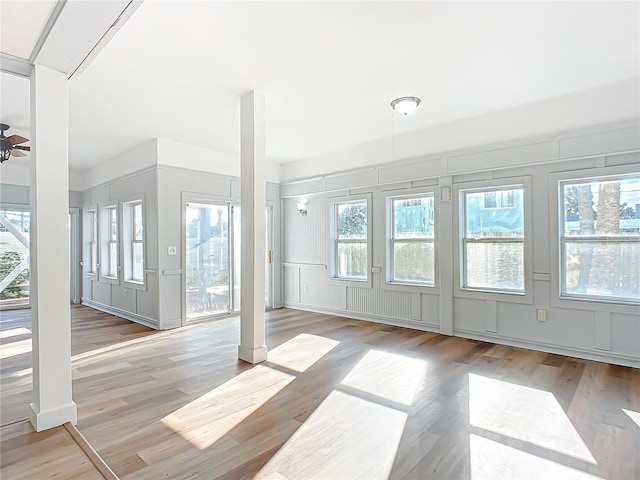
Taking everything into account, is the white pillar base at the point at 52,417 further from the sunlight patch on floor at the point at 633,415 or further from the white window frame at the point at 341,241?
the white window frame at the point at 341,241

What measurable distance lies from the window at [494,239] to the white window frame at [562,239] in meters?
0.34

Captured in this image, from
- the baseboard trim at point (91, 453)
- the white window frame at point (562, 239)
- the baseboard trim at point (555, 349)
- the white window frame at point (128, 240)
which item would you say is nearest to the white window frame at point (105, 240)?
the white window frame at point (128, 240)

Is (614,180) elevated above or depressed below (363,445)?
above

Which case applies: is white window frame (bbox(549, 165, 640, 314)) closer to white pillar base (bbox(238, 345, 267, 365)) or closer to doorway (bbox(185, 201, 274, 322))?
white pillar base (bbox(238, 345, 267, 365))

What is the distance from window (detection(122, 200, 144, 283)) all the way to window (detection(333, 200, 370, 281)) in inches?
137

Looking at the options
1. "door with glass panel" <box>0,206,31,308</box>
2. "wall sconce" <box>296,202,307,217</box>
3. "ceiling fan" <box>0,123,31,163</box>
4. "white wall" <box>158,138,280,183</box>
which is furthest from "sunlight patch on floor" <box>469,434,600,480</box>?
"door with glass panel" <box>0,206,31,308</box>

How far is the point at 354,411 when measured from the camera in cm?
281

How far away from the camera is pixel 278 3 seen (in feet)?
8.05

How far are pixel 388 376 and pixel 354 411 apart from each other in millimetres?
841

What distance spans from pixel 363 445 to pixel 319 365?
1554 millimetres

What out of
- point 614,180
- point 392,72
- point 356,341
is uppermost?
point 392,72

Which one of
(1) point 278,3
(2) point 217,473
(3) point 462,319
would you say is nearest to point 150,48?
(1) point 278,3

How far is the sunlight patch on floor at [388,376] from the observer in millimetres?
3148

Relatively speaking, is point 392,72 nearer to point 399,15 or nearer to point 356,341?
point 399,15
